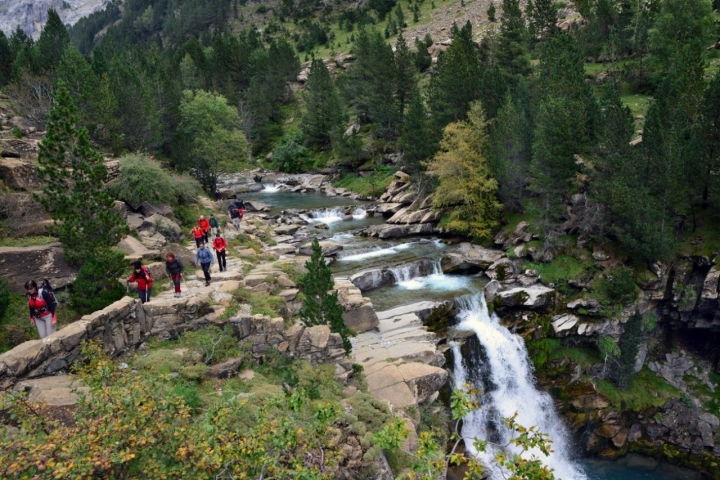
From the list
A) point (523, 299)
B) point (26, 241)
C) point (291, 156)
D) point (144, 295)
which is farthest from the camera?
point (291, 156)

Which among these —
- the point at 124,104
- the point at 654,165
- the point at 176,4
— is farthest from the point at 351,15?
the point at 654,165

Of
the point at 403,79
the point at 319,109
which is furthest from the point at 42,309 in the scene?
the point at 319,109

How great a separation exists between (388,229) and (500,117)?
43.2ft

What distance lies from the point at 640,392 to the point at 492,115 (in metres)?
26.3

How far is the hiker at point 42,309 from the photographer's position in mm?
13469

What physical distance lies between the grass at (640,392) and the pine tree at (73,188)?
26.8 metres

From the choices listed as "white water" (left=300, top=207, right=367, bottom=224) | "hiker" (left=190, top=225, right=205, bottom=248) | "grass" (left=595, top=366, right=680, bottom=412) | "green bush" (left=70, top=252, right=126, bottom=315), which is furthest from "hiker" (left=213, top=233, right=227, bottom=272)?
"white water" (left=300, top=207, right=367, bottom=224)

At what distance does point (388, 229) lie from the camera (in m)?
39.6

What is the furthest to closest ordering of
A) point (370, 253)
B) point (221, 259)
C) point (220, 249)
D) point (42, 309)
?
point (370, 253) < point (221, 259) < point (220, 249) < point (42, 309)

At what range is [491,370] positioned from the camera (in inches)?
966

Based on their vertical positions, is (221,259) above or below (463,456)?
above

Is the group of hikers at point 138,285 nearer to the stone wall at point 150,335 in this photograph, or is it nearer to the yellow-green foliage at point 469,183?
the stone wall at point 150,335

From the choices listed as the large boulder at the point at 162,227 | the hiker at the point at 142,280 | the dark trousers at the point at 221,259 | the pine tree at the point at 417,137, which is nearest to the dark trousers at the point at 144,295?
the hiker at the point at 142,280

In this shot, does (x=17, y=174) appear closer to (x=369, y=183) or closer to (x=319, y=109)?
(x=369, y=183)
